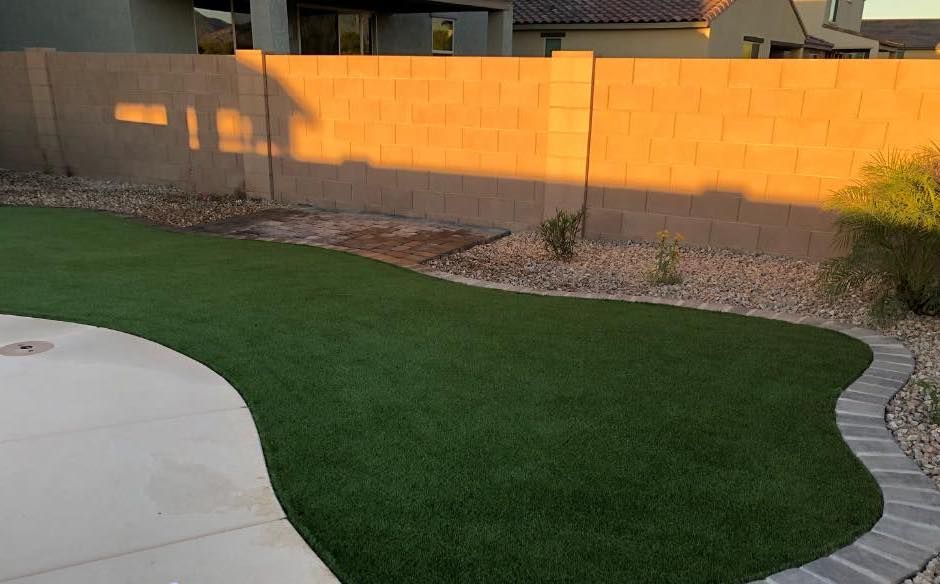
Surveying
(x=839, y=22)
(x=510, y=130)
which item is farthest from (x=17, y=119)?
(x=839, y=22)

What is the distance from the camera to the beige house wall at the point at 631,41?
63.1 feet

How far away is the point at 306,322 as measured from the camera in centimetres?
571

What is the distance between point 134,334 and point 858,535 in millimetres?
4849

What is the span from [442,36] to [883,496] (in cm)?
1950

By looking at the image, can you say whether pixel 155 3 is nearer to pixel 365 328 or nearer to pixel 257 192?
pixel 257 192

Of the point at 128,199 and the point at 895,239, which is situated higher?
the point at 895,239

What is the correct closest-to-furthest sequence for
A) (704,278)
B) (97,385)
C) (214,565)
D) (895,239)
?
(214,565), (97,385), (895,239), (704,278)

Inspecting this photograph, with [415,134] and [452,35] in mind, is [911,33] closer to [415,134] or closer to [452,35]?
[452,35]

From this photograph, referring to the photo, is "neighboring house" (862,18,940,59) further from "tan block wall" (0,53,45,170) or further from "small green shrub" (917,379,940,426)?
"small green shrub" (917,379,940,426)

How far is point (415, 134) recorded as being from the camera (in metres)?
9.52

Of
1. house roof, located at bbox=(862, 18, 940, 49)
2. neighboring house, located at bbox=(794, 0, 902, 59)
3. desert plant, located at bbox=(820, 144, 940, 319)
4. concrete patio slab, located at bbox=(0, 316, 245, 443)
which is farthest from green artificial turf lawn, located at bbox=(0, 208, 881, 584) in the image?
house roof, located at bbox=(862, 18, 940, 49)

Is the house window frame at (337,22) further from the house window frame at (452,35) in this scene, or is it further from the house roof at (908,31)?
the house roof at (908,31)

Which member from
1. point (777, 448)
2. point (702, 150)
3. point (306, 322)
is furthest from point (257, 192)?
point (777, 448)

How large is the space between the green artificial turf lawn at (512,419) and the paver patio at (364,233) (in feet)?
Answer: 3.45
